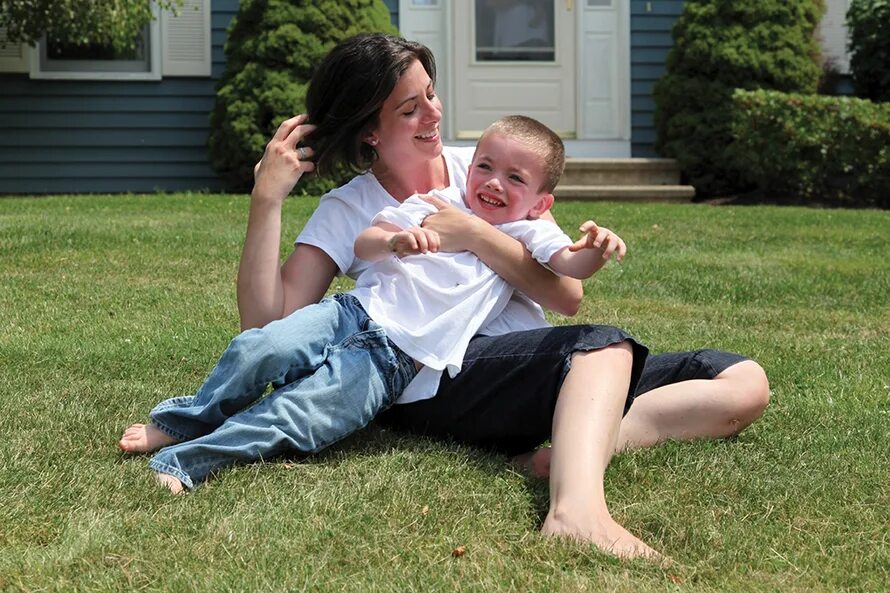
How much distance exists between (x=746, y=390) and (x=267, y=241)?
1210 mm

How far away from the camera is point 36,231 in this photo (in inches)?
266

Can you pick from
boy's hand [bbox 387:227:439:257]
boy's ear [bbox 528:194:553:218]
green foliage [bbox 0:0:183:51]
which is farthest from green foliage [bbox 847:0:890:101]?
boy's hand [bbox 387:227:439:257]

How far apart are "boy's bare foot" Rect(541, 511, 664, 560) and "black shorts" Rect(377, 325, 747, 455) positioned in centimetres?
40

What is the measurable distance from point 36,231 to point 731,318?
12.9 ft

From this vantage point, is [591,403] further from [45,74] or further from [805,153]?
[45,74]

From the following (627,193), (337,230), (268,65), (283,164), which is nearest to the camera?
(283,164)

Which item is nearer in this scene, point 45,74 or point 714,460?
point 714,460

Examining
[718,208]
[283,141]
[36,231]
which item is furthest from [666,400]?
[718,208]

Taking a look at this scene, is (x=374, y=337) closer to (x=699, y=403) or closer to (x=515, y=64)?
(x=699, y=403)

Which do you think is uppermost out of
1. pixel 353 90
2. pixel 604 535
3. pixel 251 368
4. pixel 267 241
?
pixel 353 90

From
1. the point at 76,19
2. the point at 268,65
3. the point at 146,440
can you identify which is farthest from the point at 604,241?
the point at 76,19

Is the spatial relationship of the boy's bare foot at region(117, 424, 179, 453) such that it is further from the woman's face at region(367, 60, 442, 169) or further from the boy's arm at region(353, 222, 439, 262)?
the woman's face at region(367, 60, 442, 169)

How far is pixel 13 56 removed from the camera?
11117 mm

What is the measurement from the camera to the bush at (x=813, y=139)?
10.1 m
